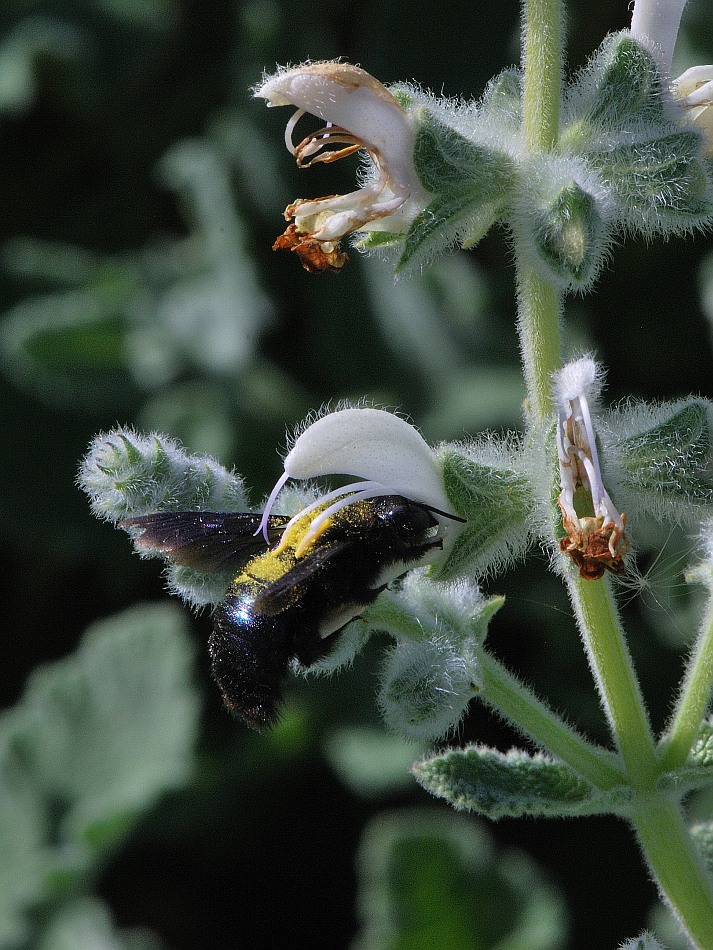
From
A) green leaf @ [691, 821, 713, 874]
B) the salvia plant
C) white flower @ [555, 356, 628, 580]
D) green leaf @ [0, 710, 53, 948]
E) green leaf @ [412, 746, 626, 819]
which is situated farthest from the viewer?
green leaf @ [0, 710, 53, 948]

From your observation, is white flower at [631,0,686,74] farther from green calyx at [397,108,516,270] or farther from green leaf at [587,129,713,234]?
green calyx at [397,108,516,270]

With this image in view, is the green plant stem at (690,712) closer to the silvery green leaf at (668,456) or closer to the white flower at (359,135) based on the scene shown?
the silvery green leaf at (668,456)

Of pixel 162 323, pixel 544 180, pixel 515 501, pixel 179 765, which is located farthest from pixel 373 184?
pixel 162 323

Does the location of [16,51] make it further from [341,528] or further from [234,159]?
[341,528]

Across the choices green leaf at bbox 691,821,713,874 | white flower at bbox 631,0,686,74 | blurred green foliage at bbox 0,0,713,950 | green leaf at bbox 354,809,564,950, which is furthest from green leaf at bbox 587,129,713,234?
→ green leaf at bbox 354,809,564,950

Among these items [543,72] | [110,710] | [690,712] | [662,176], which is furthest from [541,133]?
[110,710]

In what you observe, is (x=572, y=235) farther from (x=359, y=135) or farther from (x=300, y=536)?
(x=300, y=536)

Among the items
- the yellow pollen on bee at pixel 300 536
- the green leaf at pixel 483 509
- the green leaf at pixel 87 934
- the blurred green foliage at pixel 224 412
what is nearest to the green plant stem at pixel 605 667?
the green leaf at pixel 483 509
